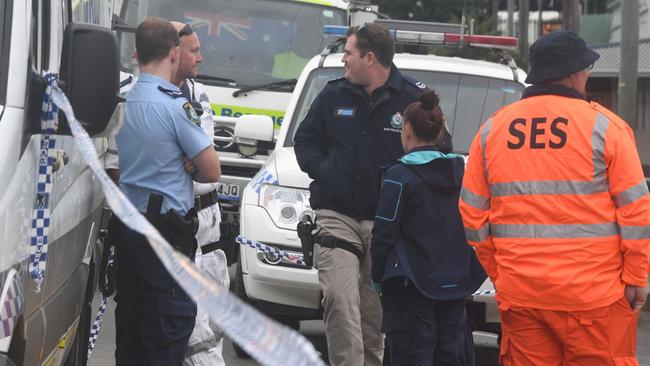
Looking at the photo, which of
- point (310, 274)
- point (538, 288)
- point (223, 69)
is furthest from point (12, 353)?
point (223, 69)

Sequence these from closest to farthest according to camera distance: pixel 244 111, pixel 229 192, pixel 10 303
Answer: pixel 10 303 → pixel 229 192 → pixel 244 111

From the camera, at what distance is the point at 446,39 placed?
9.32 meters

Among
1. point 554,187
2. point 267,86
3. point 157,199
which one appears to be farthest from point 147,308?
point 267,86

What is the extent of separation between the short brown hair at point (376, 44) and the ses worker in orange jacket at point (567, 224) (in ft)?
5.28

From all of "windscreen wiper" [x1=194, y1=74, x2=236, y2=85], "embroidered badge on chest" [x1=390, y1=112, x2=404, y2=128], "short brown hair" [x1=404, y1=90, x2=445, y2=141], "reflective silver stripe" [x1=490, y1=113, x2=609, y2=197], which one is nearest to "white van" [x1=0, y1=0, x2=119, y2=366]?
"short brown hair" [x1=404, y1=90, x2=445, y2=141]

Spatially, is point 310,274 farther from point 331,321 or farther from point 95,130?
point 95,130

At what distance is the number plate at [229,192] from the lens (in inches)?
407

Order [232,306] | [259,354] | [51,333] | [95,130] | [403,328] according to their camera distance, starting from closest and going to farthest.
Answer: [259,354]
[232,306]
[95,130]
[51,333]
[403,328]

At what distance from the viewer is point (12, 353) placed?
402 cm

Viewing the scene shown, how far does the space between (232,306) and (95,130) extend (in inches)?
66.1

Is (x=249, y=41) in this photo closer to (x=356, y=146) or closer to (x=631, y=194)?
(x=356, y=146)

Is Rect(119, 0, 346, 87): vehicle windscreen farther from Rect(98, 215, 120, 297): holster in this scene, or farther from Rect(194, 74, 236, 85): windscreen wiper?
Rect(98, 215, 120, 297): holster

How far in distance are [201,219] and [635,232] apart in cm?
220

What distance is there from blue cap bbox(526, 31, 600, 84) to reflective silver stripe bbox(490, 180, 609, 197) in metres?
0.44
